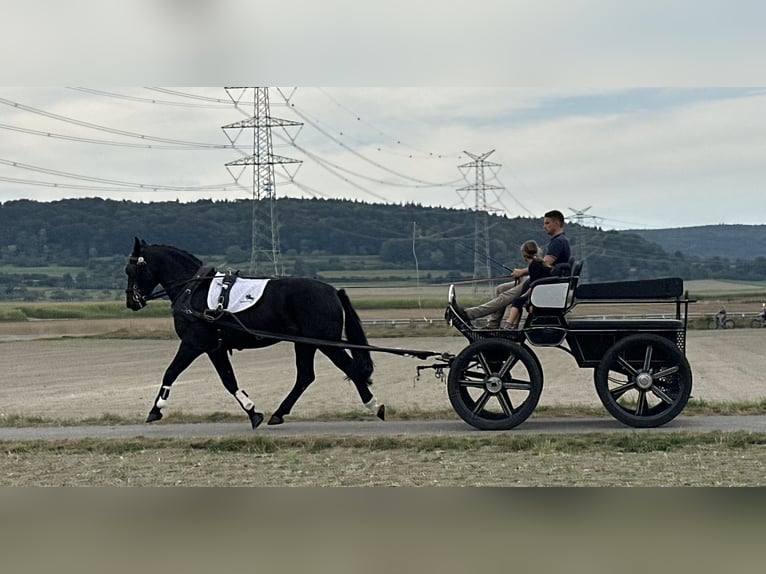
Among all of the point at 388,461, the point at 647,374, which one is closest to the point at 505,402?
the point at 647,374

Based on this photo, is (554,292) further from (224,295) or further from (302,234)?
(302,234)

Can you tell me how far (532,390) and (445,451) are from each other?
1.64 m

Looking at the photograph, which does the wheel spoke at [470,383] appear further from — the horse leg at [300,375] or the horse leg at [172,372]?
the horse leg at [172,372]

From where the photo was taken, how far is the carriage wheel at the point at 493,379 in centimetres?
1041

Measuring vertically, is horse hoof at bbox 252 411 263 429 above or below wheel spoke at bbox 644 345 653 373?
below

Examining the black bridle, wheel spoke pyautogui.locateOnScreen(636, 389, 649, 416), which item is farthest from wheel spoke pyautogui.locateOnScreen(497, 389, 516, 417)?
the black bridle

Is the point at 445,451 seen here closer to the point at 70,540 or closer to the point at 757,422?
the point at 757,422

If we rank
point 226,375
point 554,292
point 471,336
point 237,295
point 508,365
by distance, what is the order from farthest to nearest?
point 226,375 < point 237,295 < point 471,336 < point 508,365 < point 554,292

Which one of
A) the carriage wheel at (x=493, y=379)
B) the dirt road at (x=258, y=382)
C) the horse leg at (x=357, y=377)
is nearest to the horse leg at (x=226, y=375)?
the horse leg at (x=357, y=377)

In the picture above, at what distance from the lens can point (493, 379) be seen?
10477 mm

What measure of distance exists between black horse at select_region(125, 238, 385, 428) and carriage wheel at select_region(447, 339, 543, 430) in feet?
3.65

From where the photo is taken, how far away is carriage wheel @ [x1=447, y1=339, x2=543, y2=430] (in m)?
10.4

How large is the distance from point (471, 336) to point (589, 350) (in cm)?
120

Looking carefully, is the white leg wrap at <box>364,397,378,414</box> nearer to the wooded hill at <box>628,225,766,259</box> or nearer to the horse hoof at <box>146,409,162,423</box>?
the horse hoof at <box>146,409,162,423</box>
